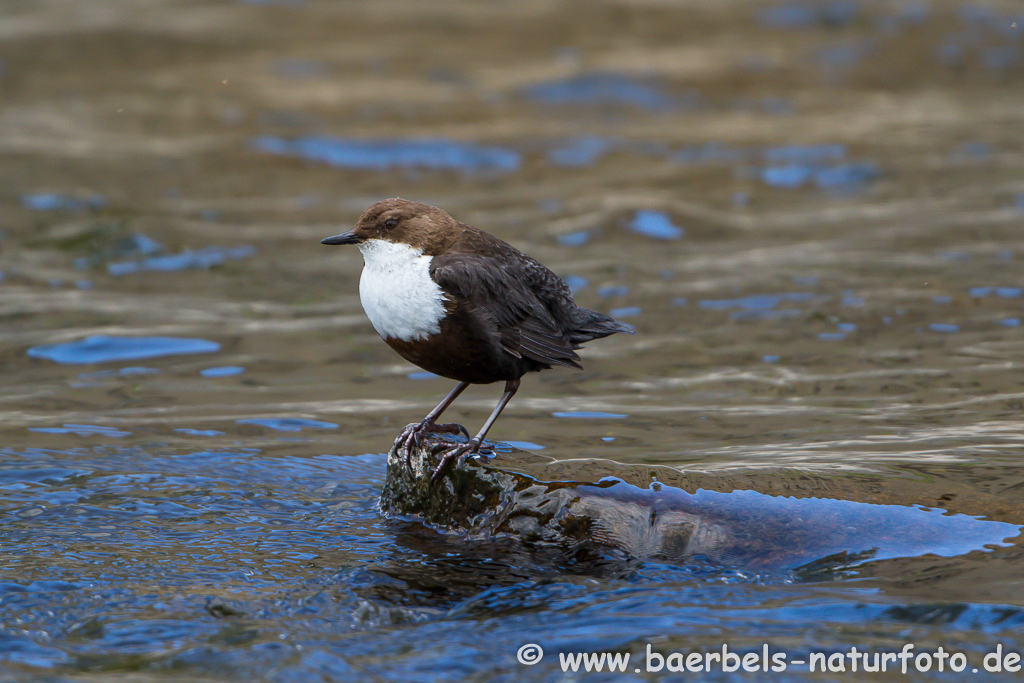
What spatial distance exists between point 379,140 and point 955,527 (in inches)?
353

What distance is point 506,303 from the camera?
4.16 meters

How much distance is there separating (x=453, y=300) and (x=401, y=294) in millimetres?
187

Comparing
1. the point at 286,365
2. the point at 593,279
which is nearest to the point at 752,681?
the point at 286,365

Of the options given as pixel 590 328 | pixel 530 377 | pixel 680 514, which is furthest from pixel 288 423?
pixel 680 514

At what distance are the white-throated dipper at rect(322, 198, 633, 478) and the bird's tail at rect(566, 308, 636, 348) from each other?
0.09 meters

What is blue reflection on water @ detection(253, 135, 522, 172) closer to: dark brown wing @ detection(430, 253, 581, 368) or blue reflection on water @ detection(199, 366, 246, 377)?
blue reflection on water @ detection(199, 366, 246, 377)

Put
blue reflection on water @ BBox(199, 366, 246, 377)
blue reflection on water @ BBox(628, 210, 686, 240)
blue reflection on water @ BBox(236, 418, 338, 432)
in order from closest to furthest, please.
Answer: blue reflection on water @ BBox(236, 418, 338, 432), blue reflection on water @ BBox(199, 366, 246, 377), blue reflection on water @ BBox(628, 210, 686, 240)

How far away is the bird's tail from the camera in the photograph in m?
4.53

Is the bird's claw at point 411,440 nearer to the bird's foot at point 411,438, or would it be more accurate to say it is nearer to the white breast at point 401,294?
the bird's foot at point 411,438

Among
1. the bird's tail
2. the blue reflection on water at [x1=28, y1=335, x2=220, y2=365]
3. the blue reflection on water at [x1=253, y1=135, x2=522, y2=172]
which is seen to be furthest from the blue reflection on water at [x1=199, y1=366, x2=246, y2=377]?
the blue reflection on water at [x1=253, y1=135, x2=522, y2=172]

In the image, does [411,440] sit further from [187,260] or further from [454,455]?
[187,260]

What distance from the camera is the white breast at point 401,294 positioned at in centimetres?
392

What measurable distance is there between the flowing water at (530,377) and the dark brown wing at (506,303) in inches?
20.1

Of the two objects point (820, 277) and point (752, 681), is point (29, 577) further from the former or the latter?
point (820, 277)
